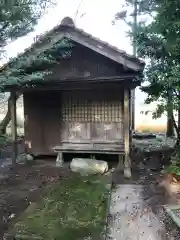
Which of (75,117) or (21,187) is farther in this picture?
(75,117)

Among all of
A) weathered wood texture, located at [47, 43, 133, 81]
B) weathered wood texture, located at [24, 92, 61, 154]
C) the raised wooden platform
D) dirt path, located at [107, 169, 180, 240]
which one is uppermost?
weathered wood texture, located at [47, 43, 133, 81]

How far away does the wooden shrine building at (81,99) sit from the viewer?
876 centimetres

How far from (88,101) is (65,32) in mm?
2647

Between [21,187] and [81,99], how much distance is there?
13.4ft

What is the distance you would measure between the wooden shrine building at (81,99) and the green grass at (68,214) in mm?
2317

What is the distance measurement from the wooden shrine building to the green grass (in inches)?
91.2

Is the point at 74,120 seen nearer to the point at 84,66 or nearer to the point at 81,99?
the point at 81,99

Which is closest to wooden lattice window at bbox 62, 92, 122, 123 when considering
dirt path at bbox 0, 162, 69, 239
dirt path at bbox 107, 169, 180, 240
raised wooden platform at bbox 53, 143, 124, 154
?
raised wooden platform at bbox 53, 143, 124, 154

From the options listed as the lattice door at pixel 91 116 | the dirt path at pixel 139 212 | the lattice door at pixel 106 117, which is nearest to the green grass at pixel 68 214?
the dirt path at pixel 139 212

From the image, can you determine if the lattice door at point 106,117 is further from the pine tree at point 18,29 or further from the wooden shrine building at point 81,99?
the pine tree at point 18,29

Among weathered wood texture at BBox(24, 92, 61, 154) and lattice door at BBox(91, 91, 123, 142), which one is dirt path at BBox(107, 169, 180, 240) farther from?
weathered wood texture at BBox(24, 92, 61, 154)

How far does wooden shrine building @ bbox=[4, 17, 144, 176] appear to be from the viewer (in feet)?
28.7

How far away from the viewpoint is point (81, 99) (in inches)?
408

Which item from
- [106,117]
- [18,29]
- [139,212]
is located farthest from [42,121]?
[139,212]
